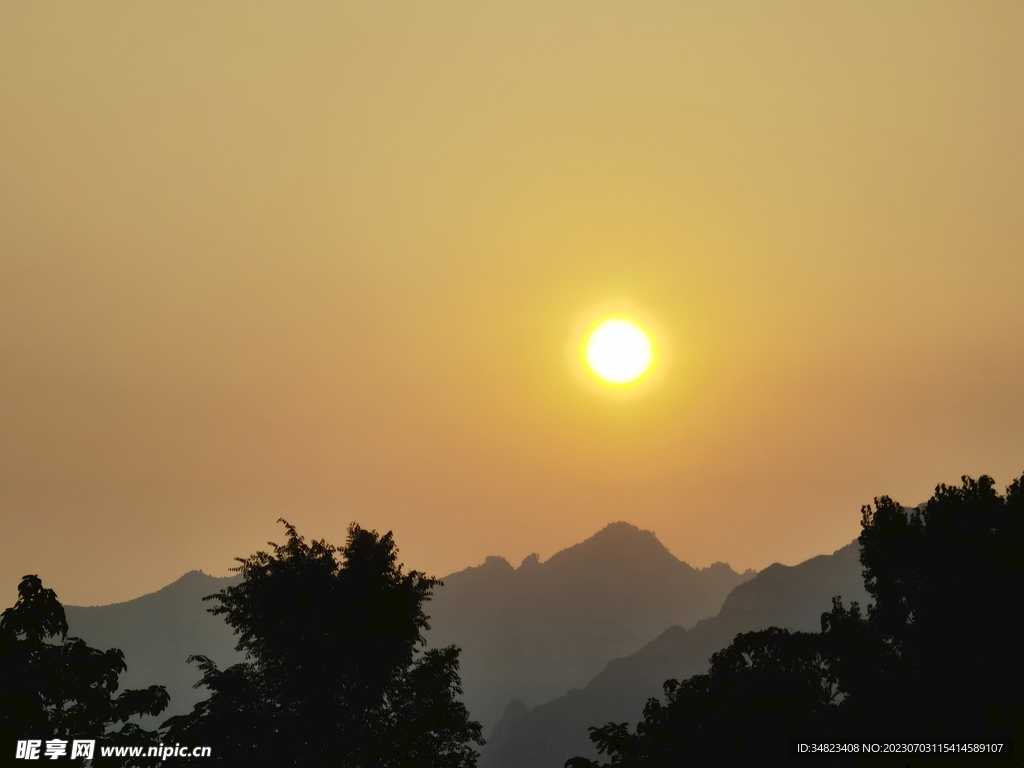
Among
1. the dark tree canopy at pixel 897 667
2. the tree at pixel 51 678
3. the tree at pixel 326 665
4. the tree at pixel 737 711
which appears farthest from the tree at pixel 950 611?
the tree at pixel 51 678

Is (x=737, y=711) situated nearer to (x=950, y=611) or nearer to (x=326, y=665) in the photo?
(x=950, y=611)

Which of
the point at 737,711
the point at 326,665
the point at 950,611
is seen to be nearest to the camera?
the point at 737,711

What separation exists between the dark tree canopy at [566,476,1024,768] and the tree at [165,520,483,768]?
35.3ft

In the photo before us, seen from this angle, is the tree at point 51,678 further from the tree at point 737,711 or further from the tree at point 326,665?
the tree at point 326,665

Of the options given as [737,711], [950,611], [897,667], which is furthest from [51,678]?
[950,611]

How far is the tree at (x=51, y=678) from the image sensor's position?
13719 mm

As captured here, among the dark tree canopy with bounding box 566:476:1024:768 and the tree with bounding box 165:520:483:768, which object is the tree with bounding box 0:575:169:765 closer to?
the dark tree canopy with bounding box 566:476:1024:768

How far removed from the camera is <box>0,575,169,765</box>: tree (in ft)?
45.0

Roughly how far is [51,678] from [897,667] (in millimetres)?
30048

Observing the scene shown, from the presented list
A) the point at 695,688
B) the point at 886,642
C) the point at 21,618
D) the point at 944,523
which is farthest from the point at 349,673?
the point at 21,618

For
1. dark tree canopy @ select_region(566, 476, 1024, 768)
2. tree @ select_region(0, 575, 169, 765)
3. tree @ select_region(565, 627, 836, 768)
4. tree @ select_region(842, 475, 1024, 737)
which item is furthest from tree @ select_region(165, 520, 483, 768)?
tree @ select_region(0, 575, 169, 765)

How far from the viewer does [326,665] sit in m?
43.7

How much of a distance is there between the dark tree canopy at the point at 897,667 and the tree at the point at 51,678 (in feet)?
58.2

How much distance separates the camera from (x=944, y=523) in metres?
36.4
